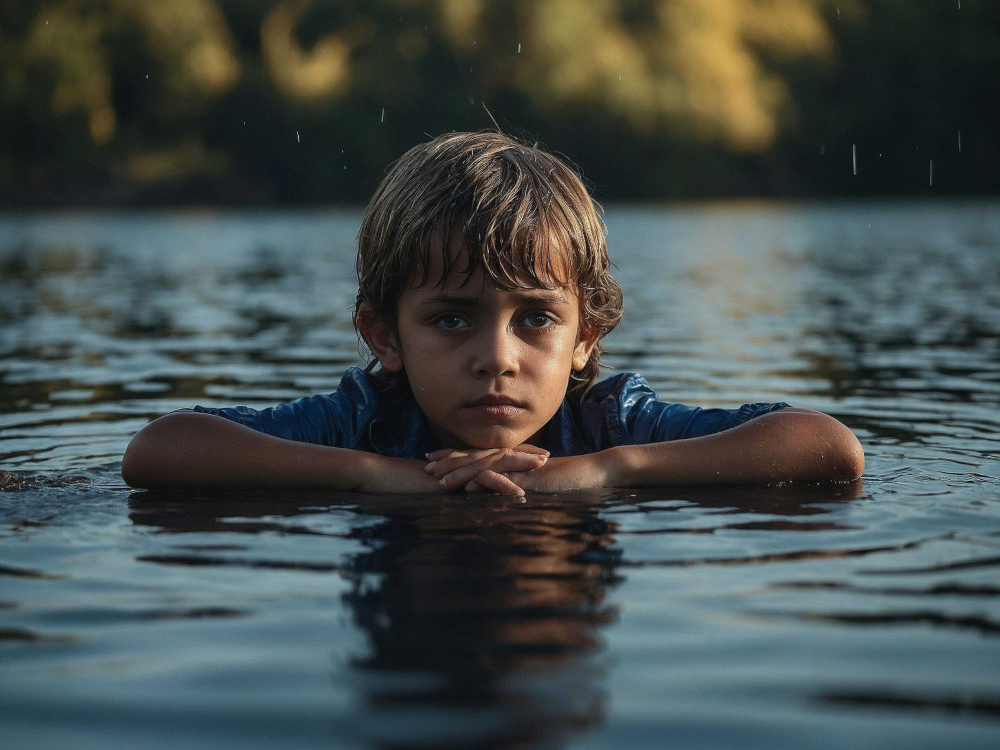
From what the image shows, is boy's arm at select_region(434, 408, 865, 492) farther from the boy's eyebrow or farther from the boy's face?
the boy's eyebrow

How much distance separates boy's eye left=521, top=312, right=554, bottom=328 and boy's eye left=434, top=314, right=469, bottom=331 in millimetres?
198

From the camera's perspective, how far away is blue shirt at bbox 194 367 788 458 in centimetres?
420

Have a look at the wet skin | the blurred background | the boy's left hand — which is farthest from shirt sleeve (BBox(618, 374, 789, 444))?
the blurred background

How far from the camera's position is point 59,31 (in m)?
71.0

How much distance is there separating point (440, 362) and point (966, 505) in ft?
5.36

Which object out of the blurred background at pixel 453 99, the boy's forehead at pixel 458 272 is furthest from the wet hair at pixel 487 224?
the blurred background at pixel 453 99

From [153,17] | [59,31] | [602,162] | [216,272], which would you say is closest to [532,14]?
[602,162]

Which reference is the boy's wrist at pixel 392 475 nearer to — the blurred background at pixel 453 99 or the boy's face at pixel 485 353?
the boy's face at pixel 485 353

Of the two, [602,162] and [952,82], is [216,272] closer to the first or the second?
[602,162]

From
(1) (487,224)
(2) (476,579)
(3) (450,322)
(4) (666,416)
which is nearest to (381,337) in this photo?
(3) (450,322)

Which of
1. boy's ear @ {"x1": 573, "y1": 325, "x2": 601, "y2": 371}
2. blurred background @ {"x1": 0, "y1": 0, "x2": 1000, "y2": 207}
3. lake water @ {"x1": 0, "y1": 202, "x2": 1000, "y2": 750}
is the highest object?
blurred background @ {"x1": 0, "y1": 0, "x2": 1000, "y2": 207}

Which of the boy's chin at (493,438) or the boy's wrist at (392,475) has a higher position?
the boy's chin at (493,438)

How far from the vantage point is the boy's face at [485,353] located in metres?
3.63

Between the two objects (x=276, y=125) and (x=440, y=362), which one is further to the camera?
(x=276, y=125)
